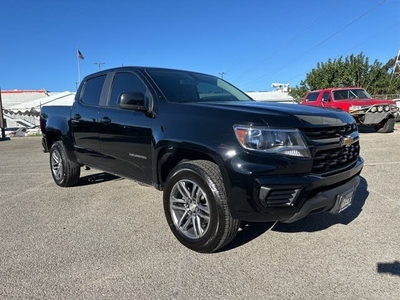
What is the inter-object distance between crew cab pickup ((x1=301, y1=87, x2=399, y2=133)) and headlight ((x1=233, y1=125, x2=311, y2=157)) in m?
8.40

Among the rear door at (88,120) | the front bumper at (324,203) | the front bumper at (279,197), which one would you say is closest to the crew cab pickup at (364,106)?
the rear door at (88,120)

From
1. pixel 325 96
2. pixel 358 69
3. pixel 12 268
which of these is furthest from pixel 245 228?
pixel 358 69

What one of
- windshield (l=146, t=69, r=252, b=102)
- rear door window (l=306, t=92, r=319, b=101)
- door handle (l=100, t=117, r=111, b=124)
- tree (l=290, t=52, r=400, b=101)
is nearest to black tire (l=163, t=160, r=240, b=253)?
windshield (l=146, t=69, r=252, b=102)

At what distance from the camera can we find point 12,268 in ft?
9.35

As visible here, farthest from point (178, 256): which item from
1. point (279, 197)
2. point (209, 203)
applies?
point (279, 197)

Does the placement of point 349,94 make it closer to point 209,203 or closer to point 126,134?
point 126,134

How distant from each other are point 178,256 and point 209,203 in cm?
60

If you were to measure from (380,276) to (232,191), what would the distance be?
1354 mm

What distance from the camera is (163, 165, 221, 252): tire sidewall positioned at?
2842 mm

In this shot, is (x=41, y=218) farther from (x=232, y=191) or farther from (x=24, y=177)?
(x=24, y=177)

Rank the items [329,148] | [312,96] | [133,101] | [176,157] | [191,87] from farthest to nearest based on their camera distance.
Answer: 1. [312,96]
2. [191,87]
3. [133,101]
4. [176,157]
5. [329,148]

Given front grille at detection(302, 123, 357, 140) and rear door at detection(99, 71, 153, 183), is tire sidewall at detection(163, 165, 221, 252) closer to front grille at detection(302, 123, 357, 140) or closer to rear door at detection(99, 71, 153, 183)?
rear door at detection(99, 71, 153, 183)

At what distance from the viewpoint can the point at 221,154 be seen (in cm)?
279

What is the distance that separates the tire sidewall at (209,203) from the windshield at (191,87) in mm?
926
